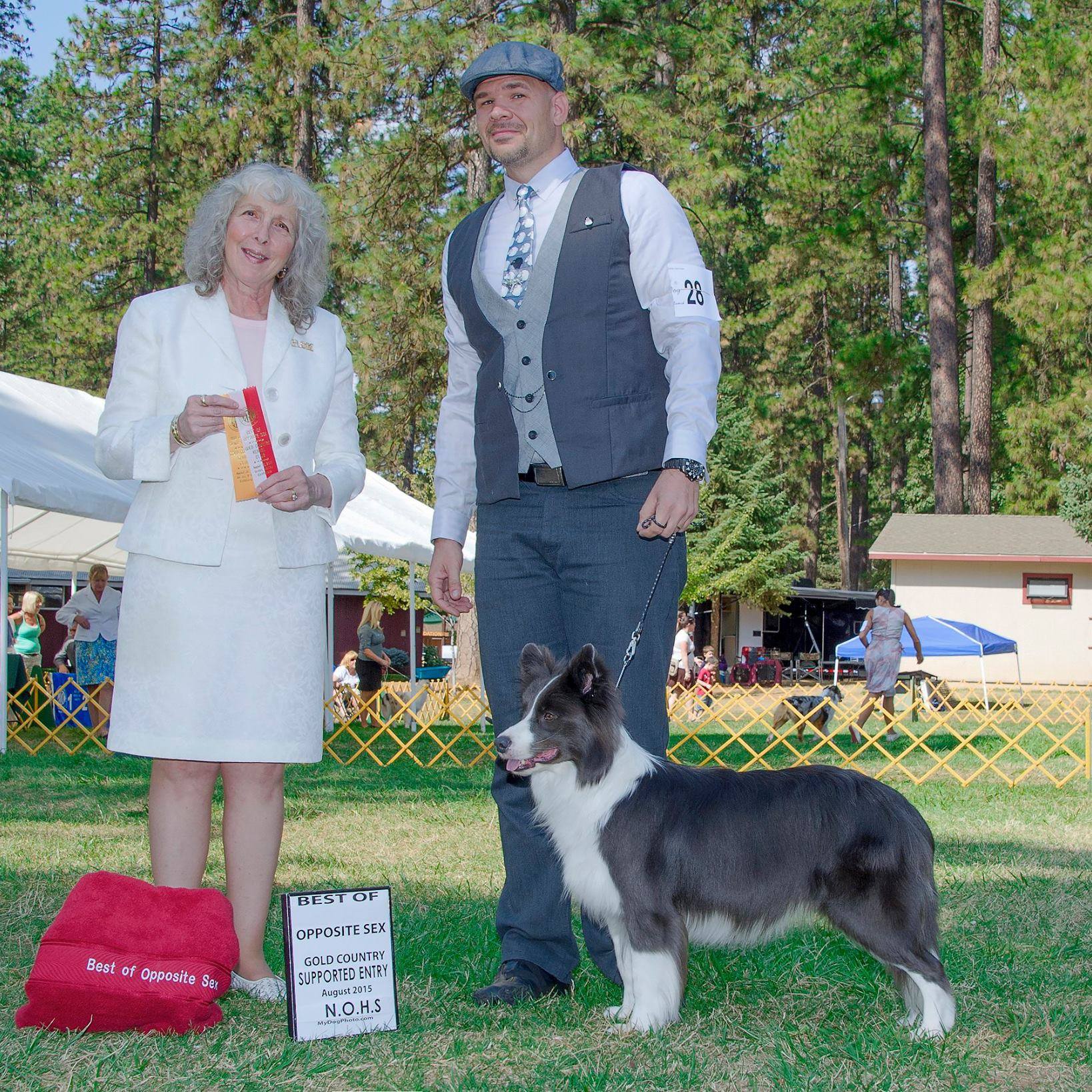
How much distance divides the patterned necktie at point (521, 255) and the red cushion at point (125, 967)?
1.80m

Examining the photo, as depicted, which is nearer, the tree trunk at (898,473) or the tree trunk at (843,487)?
the tree trunk at (843,487)

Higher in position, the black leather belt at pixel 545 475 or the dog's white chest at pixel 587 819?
the black leather belt at pixel 545 475

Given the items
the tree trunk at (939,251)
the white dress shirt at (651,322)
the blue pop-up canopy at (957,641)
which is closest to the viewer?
the white dress shirt at (651,322)

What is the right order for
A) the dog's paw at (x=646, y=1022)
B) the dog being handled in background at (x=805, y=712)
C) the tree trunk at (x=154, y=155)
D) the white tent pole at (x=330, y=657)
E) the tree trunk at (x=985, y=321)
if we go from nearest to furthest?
the dog's paw at (x=646, y=1022)
the dog being handled in background at (x=805, y=712)
the white tent pole at (x=330, y=657)
the tree trunk at (x=985, y=321)
the tree trunk at (x=154, y=155)

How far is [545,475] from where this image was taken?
128 inches

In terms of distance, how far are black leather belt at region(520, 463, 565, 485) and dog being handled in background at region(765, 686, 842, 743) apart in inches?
354

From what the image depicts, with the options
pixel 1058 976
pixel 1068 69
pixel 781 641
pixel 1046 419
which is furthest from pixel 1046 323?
pixel 1058 976

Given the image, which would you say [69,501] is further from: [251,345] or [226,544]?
[226,544]

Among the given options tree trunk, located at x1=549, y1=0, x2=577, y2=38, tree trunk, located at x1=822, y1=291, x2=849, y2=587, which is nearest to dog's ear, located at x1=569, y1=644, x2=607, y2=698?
tree trunk, located at x1=549, y1=0, x2=577, y2=38

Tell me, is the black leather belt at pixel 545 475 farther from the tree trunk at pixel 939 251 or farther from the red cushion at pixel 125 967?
the tree trunk at pixel 939 251

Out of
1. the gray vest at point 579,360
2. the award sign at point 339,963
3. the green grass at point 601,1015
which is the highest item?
the gray vest at point 579,360

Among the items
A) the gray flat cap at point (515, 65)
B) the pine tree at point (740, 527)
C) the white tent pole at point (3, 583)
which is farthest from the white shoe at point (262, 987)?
the pine tree at point (740, 527)

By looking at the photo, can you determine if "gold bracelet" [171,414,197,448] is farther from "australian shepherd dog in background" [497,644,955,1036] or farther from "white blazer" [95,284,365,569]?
"australian shepherd dog in background" [497,644,955,1036]

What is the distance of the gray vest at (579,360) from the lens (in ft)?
10.4
